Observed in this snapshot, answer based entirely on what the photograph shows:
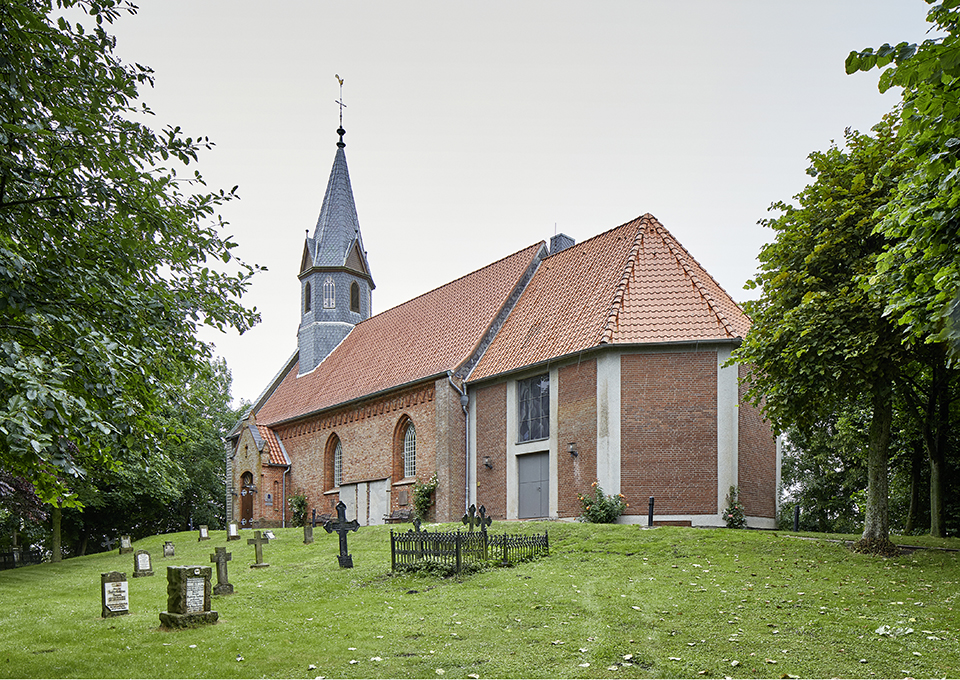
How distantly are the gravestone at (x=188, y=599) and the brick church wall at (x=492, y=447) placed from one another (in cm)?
1445

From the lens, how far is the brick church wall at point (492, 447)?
25297mm

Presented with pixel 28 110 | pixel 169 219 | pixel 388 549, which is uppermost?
pixel 28 110

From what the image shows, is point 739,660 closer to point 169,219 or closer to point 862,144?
point 169,219

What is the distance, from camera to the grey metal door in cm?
2409

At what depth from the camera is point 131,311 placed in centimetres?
894

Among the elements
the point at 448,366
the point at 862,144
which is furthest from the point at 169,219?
the point at 448,366

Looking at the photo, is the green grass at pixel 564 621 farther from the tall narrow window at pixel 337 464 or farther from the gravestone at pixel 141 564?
the tall narrow window at pixel 337 464

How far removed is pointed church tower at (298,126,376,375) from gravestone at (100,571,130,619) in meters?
26.9

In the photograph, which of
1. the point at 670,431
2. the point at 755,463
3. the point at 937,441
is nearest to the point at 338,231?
the point at 670,431

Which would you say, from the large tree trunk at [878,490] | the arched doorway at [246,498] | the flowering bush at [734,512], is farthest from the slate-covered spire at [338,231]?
the large tree trunk at [878,490]

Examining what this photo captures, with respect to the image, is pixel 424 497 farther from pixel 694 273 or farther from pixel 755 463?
pixel 694 273

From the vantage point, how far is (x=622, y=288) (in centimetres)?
2405

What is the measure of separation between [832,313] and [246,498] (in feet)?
92.4

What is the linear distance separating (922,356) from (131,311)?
13631mm
